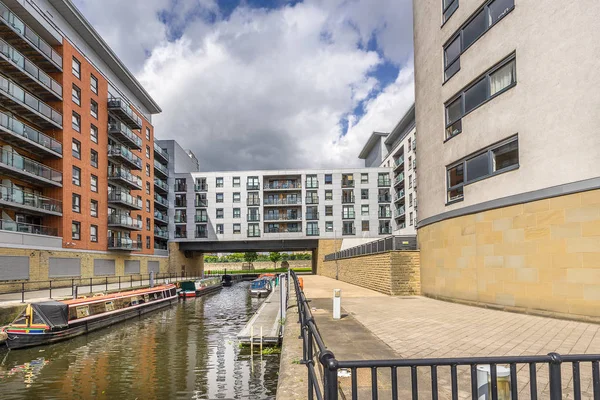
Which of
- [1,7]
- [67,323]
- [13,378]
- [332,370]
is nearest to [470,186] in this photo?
[332,370]

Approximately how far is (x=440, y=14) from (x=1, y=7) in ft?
92.6

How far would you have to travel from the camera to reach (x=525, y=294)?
12.6m

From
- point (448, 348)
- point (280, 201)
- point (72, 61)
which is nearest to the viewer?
point (448, 348)

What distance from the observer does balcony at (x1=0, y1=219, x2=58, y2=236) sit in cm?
2739

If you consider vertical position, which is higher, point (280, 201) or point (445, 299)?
point (280, 201)

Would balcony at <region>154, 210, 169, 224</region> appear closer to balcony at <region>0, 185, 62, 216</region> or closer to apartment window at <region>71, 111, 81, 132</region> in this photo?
apartment window at <region>71, 111, 81, 132</region>

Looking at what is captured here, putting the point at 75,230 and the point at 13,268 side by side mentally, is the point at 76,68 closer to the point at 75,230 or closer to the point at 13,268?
the point at 75,230

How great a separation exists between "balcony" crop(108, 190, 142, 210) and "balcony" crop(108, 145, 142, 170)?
3672 millimetres

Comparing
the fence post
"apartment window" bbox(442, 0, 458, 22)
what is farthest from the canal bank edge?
"apartment window" bbox(442, 0, 458, 22)

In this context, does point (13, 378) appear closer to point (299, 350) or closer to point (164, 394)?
point (164, 394)

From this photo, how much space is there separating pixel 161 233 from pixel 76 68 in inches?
1090

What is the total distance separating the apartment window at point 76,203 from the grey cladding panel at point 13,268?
7509 millimetres

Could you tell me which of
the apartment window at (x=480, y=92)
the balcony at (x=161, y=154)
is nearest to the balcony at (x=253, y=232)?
the balcony at (x=161, y=154)

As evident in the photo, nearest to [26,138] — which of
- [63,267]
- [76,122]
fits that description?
[76,122]
